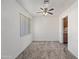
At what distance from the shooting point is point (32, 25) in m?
9.93

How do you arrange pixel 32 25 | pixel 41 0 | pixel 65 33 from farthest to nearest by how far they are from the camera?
pixel 32 25, pixel 65 33, pixel 41 0

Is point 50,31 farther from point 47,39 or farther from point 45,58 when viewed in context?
point 45,58

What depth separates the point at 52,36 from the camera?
10.0 m

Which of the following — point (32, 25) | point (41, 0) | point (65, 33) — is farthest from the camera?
point (32, 25)

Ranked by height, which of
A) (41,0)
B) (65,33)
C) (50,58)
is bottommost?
(50,58)

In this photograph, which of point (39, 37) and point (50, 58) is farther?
point (39, 37)

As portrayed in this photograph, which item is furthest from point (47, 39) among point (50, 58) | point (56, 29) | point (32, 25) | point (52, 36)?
point (50, 58)

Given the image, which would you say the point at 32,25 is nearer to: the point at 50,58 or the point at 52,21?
the point at 52,21

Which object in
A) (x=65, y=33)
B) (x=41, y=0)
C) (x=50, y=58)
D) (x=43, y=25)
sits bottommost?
(x=50, y=58)

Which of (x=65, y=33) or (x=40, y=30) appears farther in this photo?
(x=40, y=30)

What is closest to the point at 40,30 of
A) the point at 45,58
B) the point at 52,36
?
the point at 52,36

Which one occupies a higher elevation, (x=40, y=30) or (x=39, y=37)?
(x=40, y=30)

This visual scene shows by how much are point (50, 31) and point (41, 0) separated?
5.93m

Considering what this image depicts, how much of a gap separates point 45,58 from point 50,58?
0.22m
